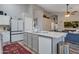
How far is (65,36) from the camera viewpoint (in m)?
1.55

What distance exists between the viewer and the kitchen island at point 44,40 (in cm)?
138

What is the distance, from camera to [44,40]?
4.66ft

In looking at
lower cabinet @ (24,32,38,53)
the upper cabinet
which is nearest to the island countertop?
lower cabinet @ (24,32,38,53)

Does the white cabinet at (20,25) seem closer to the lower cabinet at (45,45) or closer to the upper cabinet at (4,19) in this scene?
the upper cabinet at (4,19)

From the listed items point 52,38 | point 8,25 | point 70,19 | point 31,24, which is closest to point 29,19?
point 31,24

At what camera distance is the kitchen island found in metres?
1.38

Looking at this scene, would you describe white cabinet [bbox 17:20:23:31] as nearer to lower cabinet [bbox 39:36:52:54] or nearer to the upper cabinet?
the upper cabinet

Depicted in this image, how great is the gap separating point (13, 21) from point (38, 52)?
1.96 feet

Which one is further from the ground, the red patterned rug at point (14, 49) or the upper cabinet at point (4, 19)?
the upper cabinet at point (4, 19)

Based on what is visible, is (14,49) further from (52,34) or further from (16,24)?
(52,34)

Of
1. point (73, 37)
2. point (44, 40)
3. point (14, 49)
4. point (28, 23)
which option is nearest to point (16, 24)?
Result: point (28, 23)

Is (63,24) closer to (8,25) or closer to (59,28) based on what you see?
(59,28)

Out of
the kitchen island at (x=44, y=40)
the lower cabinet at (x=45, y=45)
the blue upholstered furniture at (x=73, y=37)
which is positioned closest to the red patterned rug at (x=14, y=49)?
the kitchen island at (x=44, y=40)
